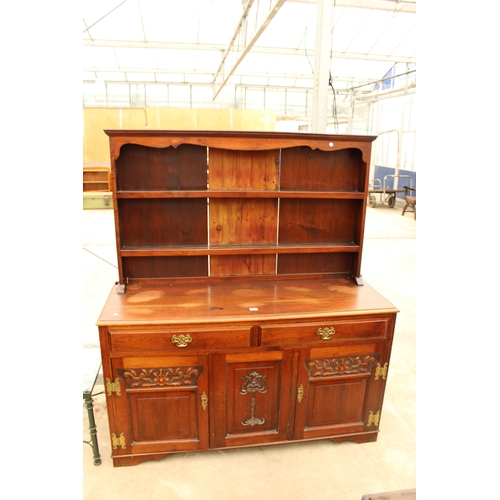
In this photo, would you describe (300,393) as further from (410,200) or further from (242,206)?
(410,200)

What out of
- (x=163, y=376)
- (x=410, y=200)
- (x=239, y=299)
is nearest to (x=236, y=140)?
(x=239, y=299)

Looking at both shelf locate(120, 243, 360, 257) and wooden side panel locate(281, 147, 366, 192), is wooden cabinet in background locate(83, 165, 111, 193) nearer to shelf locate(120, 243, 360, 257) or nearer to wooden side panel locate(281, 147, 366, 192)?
shelf locate(120, 243, 360, 257)

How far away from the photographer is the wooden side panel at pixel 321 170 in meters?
2.52

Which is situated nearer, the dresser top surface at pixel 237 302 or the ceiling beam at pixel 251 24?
the dresser top surface at pixel 237 302

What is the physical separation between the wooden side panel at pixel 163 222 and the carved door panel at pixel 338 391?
1.08 m

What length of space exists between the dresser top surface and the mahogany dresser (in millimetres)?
11

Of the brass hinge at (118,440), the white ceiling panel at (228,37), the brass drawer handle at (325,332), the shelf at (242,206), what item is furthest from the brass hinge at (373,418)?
the white ceiling panel at (228,37)

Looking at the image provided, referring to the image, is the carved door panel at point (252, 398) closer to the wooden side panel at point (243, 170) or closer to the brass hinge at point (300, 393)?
the brass hinge at point (300, 393)

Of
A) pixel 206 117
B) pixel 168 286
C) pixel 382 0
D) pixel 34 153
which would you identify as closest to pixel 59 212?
pixel 34 153

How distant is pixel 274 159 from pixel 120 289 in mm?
1296

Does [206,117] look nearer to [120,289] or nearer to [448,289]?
[120,289]

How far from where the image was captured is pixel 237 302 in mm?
2256

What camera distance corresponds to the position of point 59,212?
60 cm

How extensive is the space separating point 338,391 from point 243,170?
1.52 meters
